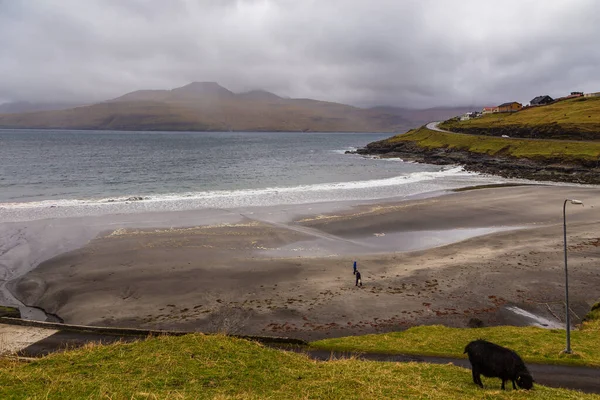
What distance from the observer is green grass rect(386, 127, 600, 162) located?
87938 millimetres

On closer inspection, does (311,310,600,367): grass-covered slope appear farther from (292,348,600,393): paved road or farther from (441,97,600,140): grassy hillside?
(441,97,600,140): grassy hillside

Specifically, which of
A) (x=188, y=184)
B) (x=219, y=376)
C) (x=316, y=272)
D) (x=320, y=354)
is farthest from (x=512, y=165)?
(x=219, y=376)

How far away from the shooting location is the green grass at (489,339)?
17.4m

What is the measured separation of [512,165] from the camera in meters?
91.3

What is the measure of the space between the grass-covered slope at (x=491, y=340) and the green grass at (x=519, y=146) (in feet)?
269

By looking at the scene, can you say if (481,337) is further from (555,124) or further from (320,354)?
(555,124)

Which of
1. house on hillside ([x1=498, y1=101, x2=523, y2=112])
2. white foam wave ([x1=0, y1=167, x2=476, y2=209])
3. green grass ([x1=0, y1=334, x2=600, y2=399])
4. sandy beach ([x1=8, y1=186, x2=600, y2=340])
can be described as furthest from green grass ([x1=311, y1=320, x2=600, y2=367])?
house on hillside ([x1=498, y1=101, x2=523, y2=112])

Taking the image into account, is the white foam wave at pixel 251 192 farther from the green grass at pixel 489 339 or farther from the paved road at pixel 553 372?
the paved road at pixel 553 372

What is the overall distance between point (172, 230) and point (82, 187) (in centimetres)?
3809

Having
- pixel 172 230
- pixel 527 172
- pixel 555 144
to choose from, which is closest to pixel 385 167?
pixel 527 172

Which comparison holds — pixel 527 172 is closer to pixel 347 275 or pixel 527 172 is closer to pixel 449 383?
pixel 347 275

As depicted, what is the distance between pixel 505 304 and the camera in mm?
25594

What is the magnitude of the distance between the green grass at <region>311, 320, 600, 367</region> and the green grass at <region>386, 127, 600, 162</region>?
270 ft

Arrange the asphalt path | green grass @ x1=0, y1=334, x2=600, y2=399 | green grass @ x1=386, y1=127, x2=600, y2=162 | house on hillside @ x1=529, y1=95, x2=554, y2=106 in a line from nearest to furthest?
green grass @ x1=0, y1=334, x2=600, y2=399 < the asphalt path < green grass @ x1=386, y1=127, x2=600, y2=162 < house on hillside @ x1=529, y1=95, x2=554, y2=106
